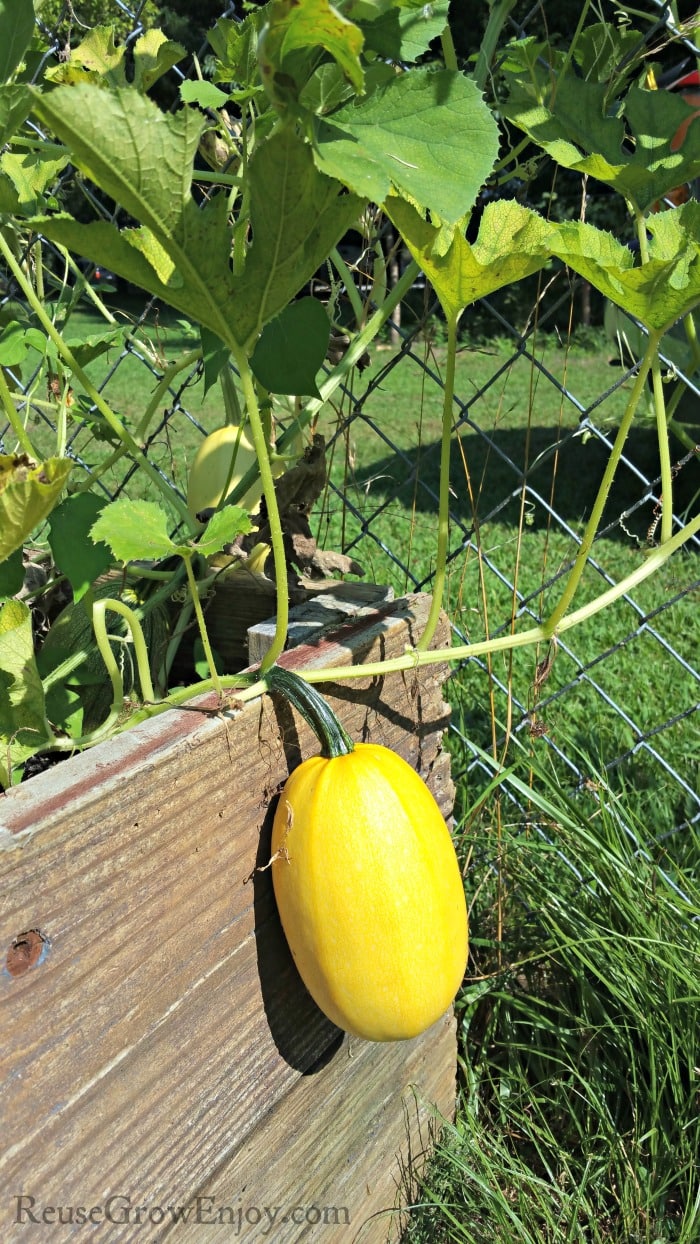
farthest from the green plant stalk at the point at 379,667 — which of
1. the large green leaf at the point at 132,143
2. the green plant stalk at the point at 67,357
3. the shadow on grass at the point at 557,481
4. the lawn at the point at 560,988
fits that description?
the shadow on grass at the point at 557,481

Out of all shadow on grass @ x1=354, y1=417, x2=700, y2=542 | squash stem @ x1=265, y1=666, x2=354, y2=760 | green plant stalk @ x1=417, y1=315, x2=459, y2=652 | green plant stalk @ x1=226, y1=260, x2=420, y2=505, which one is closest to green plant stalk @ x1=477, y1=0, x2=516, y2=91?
green plant stalk @ x1=226, y1=260, x2=420, y2=505

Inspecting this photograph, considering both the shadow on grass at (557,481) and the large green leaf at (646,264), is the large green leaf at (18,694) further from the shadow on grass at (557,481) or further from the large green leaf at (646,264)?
the shadow on grass at (557,481)

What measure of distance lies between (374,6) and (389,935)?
2.21 feet

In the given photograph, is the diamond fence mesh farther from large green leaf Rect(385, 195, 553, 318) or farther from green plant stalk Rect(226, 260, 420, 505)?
large green leaf Rect(385, 195, 553, 318)

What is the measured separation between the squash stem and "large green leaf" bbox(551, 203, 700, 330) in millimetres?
409

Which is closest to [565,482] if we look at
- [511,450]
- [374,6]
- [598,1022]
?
[511,450]

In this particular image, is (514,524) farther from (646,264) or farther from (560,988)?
(646,264)

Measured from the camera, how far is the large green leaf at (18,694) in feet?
2.60

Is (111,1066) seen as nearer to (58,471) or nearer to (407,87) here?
(58,471)

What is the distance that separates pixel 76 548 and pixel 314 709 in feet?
0.84

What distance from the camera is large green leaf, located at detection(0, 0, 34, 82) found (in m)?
0.73

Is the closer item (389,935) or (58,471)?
(58,471)

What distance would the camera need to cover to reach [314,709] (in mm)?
857

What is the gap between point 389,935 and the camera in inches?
32.5
